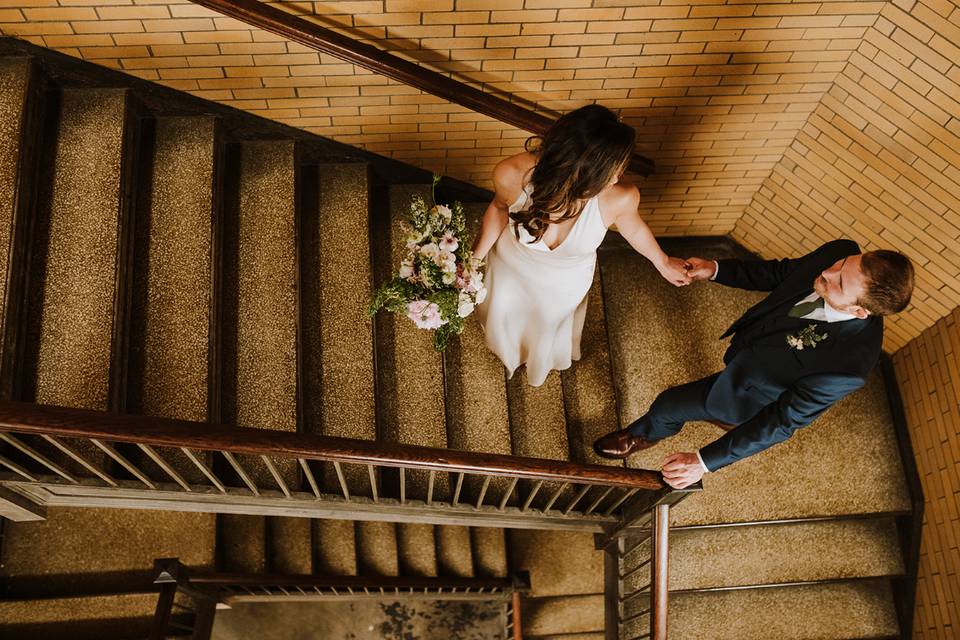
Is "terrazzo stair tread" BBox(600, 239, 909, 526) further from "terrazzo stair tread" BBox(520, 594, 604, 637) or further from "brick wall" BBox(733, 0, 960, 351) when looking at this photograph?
"terrazzo stair tread" BBox(520, 594, 604, 637)

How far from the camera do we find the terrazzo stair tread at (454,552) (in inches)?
185

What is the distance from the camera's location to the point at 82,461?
252cm

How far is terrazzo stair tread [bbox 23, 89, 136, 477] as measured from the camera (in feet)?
9.32

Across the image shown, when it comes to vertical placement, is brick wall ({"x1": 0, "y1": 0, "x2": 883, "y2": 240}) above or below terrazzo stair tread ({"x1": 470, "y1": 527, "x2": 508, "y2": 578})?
above

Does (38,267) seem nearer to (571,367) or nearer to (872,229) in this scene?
(571,367)

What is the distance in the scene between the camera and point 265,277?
11.4 feet

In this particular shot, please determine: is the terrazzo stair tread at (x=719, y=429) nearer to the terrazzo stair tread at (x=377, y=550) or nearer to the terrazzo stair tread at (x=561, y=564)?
the terrazzo stair tread at (x=561, y=564)

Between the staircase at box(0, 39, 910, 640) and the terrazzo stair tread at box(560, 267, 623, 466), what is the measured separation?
0.01 meters

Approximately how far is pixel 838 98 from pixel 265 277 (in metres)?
3.17

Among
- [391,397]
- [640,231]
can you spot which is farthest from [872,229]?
[391,397]

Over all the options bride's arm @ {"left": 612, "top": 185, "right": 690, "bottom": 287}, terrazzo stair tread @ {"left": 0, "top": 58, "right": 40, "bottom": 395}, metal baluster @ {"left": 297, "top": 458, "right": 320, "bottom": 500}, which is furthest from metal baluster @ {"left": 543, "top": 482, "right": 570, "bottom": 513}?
terrazzo stair tread @ {"left": 0, "top": 58, "right": 40, "bottom": 395}

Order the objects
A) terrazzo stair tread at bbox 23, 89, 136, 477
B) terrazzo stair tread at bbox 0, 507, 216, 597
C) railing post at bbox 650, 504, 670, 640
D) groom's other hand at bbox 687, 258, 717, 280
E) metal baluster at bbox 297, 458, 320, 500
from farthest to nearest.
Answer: terrazzo stair tread at bbox 0, 507, 216, 597, groom's other hand at bbox 687, 258, 717, 280, railing post at bbox 650, 504, 670, 640, terrazzo stair tread at bbox 23, 89, 136, 477, metal baluster at bbox 297, 458, 320, 500

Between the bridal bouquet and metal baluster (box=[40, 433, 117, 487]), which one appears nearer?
metal baluster (box=[40, 433, 117, 487])

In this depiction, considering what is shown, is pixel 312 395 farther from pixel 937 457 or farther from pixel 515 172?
pixel 937 457
